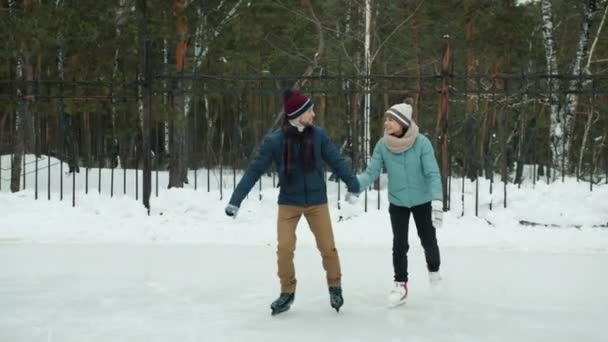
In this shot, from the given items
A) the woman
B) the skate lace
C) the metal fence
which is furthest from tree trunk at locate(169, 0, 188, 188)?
the skate lace

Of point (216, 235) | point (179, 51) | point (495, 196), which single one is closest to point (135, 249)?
point (216, 235)

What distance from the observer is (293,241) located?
228 inches

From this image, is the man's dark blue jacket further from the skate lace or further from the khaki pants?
the skate lace

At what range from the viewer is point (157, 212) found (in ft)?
35.2

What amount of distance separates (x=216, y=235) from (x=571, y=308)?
5236 millimetres

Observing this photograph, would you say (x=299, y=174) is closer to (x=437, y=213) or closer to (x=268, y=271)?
(x=437, y=213)

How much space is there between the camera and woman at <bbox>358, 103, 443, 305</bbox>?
6023 millimetres

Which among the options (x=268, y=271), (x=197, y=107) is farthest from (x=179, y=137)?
(x=268, y=271)

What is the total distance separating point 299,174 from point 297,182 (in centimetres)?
6

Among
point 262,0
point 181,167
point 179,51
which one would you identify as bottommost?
point 181,167

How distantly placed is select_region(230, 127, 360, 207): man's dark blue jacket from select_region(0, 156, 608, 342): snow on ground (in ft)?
2.94

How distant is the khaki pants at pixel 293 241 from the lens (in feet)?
18.8

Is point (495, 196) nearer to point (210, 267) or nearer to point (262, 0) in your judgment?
point (210, 267)

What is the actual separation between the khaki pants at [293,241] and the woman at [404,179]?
47 centimetres
